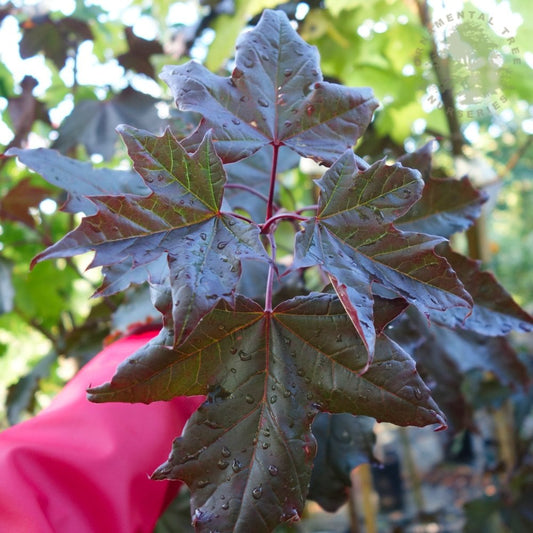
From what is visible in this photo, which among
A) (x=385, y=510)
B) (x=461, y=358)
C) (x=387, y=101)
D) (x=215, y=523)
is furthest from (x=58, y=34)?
(x=385, y=510)

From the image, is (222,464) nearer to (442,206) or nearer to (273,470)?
(273,470)

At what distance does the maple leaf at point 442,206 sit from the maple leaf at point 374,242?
0.19 meters

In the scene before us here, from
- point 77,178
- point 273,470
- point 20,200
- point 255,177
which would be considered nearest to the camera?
point 273,470

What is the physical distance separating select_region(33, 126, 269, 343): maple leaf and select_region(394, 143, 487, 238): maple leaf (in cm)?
24

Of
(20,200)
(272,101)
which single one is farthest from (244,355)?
(20,200)

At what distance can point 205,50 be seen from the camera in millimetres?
1195

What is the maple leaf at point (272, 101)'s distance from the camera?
43 centimetres

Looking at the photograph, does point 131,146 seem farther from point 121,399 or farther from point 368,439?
point 368,439

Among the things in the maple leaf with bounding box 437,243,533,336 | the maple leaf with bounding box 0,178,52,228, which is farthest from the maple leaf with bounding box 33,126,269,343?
the maple leaf with bounding box 0,178,52,228

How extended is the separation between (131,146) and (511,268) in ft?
16.7

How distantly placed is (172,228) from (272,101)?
150 mm

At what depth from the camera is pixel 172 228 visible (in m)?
0.37

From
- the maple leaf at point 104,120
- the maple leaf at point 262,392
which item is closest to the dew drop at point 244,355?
the maple leaf at point 262,392

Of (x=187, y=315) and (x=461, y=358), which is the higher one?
(x=187, y=315)
